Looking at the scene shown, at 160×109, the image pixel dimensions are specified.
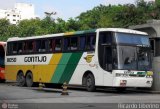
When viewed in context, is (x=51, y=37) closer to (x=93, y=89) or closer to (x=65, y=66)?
(x=65, y=66)

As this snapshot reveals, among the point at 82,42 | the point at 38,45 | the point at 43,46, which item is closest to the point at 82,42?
the point at 82,42

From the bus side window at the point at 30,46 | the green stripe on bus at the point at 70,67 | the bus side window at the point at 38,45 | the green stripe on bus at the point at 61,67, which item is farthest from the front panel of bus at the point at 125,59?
the bus side window at the point at 30,46

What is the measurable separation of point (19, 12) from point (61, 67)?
161 metres

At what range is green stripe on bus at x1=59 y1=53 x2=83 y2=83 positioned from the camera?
26750 mm

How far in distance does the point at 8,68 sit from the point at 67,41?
7612 mm

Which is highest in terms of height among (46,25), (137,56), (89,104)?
(46,25)

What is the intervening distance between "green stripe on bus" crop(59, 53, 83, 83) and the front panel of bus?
7.40ft

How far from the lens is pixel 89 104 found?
16703mm

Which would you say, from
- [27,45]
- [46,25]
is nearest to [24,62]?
[27,45]

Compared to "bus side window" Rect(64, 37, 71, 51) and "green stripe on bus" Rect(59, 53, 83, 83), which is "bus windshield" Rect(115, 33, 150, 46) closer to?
"green stripe on bus" Rect(59, 53, 83, 83)

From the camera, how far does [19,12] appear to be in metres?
187

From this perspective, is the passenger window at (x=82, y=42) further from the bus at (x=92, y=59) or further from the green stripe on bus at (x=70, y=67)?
the green stripe on bus at (x=70, y=67)

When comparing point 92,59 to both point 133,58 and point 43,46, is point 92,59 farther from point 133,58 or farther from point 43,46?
point 43,46

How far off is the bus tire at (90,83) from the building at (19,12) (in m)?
157
